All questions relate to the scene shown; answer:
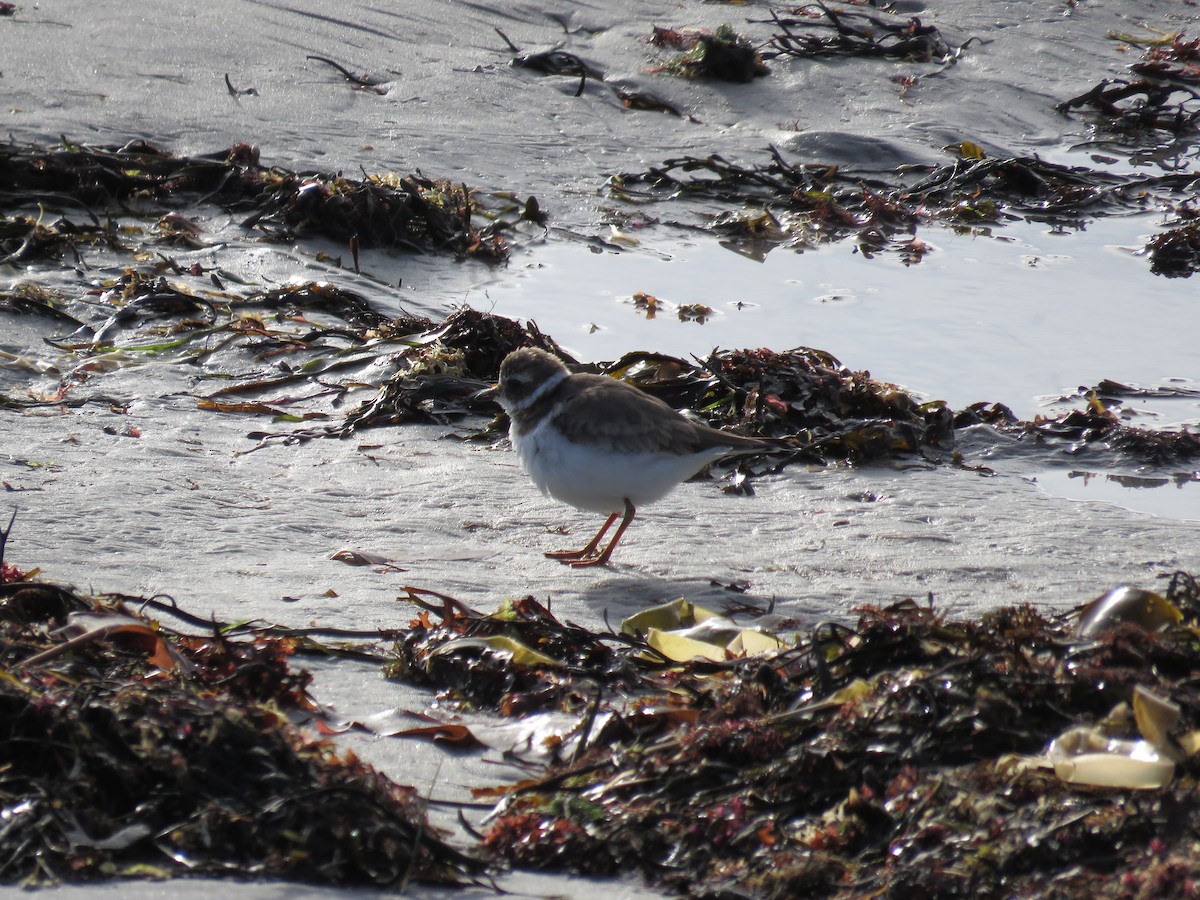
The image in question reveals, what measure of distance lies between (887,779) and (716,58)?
8.69 metres

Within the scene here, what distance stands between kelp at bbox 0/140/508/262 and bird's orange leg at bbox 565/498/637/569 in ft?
10.6

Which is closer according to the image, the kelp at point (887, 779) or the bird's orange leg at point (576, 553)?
the kelp at point (887, 779)

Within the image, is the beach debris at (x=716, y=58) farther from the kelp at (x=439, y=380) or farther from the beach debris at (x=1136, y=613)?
the beach debris at (x=1136, y=613)

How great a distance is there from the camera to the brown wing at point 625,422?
4738mm

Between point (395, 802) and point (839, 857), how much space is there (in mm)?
798

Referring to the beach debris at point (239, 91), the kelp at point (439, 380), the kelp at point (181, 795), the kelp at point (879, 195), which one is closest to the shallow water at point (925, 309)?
the kelp at point (879, 195)

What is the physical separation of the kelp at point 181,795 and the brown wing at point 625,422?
215cm

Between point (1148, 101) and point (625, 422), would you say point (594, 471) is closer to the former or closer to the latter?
point (625, 422)

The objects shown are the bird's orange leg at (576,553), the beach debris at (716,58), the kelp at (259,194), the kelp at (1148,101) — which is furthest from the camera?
the kelp at (1148,101)

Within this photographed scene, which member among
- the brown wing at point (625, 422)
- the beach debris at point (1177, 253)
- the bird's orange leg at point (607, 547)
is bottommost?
the bird's orange leg at point (607, 547)

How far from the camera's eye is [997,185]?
9625 mm

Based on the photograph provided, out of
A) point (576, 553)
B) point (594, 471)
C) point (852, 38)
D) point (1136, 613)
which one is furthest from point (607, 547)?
point (852, 38)

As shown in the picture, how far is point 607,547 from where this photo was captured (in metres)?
4.70

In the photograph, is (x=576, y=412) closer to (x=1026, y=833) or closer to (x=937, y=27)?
(x=1026, y=833)
